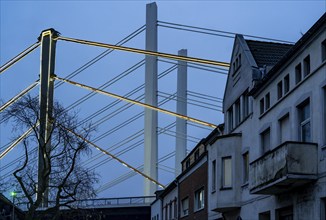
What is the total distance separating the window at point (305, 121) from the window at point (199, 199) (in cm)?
1657

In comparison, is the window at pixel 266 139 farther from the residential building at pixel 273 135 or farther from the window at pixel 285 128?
the window at pixel 285 128

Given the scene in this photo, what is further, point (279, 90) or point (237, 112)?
point (237, 112)

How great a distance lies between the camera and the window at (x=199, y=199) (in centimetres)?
3759

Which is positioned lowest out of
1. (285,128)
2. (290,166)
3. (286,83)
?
(290,166)

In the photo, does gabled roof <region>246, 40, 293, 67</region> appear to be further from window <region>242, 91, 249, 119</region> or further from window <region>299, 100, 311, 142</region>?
window <region>299, 100, 311, 142</region>

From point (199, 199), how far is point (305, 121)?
19119 mm

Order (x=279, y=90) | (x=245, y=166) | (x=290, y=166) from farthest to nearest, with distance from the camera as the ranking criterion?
(x=245, y=166) → (x=279, y=90) → (x=290, y=166)

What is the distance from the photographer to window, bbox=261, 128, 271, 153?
2525cm

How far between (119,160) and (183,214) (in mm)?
12273

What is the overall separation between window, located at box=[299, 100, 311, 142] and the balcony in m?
0.91

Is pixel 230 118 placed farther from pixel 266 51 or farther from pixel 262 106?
pixel 262 106

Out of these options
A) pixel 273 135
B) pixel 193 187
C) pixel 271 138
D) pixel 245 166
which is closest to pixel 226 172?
pixel 245 166

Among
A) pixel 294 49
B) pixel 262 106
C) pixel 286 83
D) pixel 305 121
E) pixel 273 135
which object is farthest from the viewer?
pixel 262 106

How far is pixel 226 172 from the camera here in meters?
30.2
